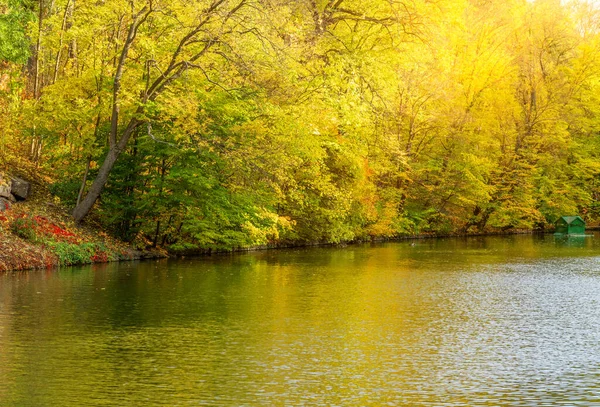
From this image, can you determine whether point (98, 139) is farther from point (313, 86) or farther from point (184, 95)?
point (313, 86)

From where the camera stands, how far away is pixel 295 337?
12867mm

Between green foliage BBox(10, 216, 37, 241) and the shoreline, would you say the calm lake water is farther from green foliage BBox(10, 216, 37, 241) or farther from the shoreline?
green foliage BBox(10, 216, 37, 241)

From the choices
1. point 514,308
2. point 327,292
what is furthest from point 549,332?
point 327,292

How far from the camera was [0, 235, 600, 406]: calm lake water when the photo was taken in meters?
9.36

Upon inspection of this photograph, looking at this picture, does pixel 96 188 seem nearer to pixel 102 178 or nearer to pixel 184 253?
pixel 102 178

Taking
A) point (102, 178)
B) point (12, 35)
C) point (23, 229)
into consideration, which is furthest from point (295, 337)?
point (102, 178)

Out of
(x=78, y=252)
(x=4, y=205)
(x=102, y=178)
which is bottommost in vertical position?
(x=78, y=252)

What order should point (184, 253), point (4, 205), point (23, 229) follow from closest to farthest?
1. point (23, 229)
2. point (4, 205)
3. point (184, 253)

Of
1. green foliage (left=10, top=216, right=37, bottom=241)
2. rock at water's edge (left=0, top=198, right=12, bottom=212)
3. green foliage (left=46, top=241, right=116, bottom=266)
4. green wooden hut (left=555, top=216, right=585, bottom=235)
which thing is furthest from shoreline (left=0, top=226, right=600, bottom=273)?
green wooden hut (left=555, top=216, right=585, bottom=235)

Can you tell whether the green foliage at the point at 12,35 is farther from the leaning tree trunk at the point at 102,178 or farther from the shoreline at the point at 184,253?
the shoreline at the point at 184,253

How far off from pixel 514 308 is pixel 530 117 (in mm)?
34753

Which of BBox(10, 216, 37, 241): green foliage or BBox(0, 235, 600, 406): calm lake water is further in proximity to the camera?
BBox(10, 216, 37, 241): green foliage

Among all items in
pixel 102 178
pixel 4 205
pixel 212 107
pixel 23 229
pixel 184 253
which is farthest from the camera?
pixel 184 253

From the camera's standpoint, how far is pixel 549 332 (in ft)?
45.3
